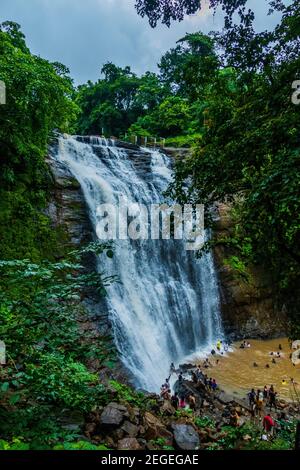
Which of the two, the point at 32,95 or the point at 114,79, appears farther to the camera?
the point at 114,79

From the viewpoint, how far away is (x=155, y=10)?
514 cm

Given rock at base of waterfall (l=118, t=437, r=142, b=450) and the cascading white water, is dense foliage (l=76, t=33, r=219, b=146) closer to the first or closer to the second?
the cascading white water

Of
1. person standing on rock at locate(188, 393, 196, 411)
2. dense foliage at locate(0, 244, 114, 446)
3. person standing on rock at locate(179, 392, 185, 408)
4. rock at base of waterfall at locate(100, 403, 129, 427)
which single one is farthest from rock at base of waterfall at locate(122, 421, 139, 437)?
person standing on rock at locate(188, 393, 196, 411)

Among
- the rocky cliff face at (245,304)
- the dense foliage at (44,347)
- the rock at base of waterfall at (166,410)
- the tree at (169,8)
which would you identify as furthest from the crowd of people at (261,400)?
the tree at (169,8)

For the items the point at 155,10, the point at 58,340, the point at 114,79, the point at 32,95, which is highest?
the point at 114,79

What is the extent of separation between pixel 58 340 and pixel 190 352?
1321 centimetres

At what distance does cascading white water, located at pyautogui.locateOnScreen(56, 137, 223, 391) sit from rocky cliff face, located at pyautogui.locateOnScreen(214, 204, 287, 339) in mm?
625

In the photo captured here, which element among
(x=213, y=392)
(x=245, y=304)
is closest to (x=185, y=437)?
(x=213, y=392)

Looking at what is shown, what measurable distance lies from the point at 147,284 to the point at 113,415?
10965 millimetres

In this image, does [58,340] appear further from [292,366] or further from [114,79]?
[114,79]

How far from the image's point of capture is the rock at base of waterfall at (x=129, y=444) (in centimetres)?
439

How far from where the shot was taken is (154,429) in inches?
201
